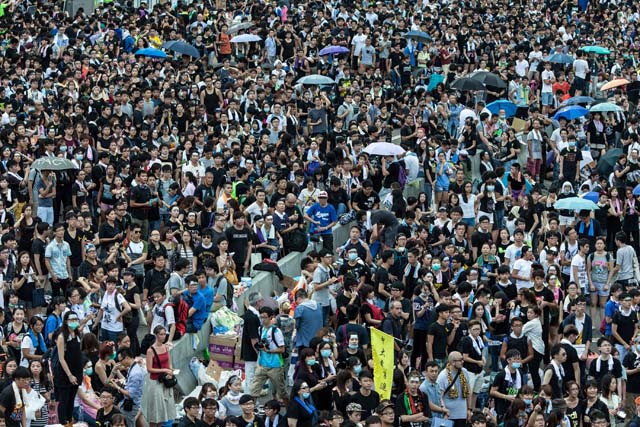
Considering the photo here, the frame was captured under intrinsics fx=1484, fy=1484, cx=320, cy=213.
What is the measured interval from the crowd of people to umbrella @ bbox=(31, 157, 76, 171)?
→ 0.22 ft

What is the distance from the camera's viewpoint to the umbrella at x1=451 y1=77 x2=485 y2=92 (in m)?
29.1

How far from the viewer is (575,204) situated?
889 inches

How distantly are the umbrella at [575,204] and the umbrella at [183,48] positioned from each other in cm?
1136

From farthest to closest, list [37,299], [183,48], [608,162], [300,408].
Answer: [183,48] < [608,162] < [37,299] < [300,408]

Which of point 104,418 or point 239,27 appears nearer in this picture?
point 104,418

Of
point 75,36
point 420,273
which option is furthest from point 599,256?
point 75,36

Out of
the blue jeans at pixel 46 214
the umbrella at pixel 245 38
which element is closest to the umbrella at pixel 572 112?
the umbrella at pixel 245 38

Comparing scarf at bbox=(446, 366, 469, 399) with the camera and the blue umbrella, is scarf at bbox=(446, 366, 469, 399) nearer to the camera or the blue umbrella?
the camera

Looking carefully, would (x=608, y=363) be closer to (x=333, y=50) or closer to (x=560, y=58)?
(x=333, y=50)

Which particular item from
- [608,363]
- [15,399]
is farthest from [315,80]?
[15,399]

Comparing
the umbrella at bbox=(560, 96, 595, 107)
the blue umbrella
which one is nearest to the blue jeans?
the blue umbrella

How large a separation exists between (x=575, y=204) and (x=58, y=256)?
788 centimetres

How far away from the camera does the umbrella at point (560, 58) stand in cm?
3206

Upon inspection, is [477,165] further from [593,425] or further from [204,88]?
[593,425]
